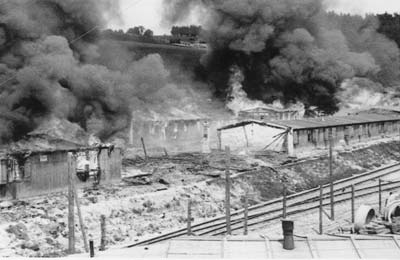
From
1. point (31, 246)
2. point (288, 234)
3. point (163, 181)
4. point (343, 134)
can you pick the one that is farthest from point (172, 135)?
point (288, 234)

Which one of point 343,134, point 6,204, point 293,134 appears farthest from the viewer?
point 343,134

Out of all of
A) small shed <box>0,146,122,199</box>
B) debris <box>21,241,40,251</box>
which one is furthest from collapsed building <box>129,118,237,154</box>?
debris <box>21,241,40,251</box>

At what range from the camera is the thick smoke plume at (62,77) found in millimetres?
33062

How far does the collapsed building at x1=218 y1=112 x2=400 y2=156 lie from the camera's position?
110ft

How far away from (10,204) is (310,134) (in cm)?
2025

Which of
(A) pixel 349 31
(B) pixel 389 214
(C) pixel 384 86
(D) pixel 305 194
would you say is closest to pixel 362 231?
(B) pixel 389 214

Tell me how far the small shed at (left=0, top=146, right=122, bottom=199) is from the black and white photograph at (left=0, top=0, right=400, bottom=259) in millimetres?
59

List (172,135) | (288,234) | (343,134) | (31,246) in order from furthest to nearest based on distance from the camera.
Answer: (172,135)
(343,134)
(31,246)
(288,234)

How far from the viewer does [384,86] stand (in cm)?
6838

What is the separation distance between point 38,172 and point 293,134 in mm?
16512

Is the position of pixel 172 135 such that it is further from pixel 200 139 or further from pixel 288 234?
pixel 288 234

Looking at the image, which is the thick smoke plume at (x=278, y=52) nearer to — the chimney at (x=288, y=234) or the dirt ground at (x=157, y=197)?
the dirt ground at (x=157, y=197)

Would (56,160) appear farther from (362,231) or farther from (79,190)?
(362,231)

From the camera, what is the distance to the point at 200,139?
40062 mm
